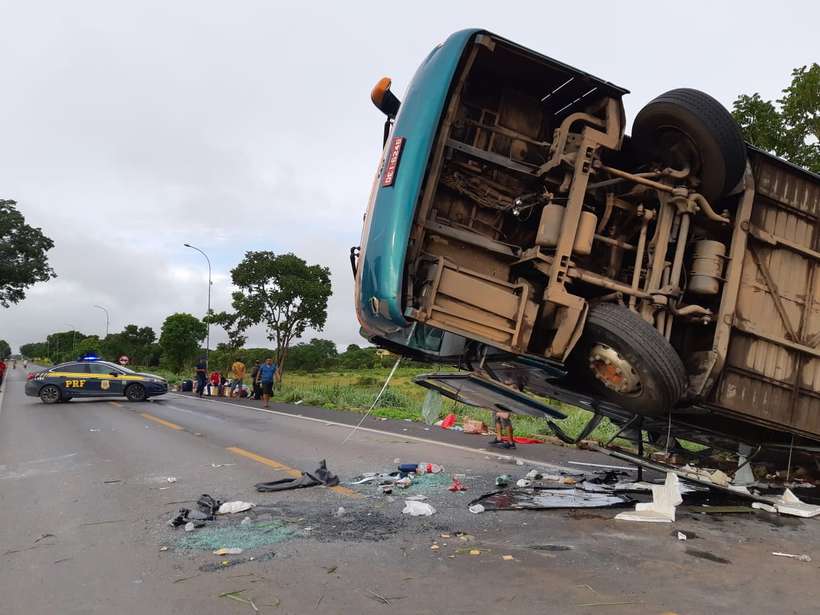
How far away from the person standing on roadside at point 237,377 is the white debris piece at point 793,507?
60.6 ft

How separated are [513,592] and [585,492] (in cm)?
267

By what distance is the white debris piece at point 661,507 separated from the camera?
4539 mm

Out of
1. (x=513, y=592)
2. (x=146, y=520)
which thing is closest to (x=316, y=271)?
(x=146, y=520)

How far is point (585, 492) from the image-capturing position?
5508 mm

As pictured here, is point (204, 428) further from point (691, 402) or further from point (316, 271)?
point (316, 271)

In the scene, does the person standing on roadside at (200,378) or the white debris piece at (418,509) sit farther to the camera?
the person standing on roadside at (200,378)

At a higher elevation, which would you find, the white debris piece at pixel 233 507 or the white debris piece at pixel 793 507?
the white debris piece at pixel 793 507

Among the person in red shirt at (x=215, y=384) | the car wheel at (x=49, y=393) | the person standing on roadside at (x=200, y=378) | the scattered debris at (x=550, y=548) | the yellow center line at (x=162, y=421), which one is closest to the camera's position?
the scattered debris at (x=550, y=548)

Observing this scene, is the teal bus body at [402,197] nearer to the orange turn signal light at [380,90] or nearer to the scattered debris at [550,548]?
the orange turn signal light at [380,90]

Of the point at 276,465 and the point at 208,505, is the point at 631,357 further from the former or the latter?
the point at 276,465

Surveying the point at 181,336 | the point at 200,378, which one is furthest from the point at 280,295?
the point at 181,336

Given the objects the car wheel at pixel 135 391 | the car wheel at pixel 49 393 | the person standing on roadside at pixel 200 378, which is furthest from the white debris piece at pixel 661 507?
the person standing on roadside at pixel 200 378

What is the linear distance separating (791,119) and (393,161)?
8.55 meters

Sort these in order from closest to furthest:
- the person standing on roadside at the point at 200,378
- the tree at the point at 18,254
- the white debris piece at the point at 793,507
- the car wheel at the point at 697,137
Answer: the car wheel at the point at 697,137 < the white debris piece at the point at 793,507 < the person standing on roadside at the point at 200,378 < the tree at the point at 18,254
